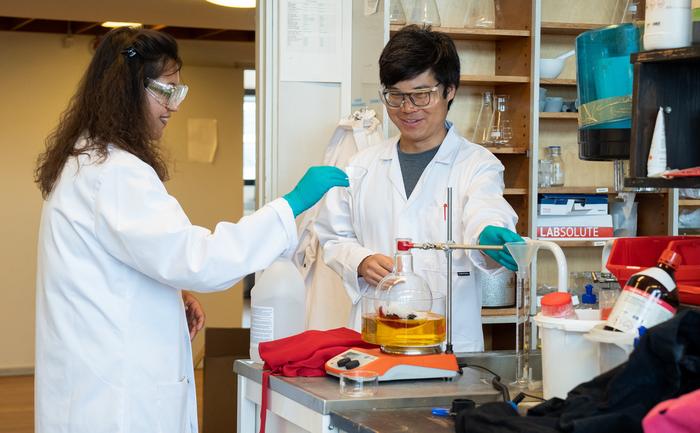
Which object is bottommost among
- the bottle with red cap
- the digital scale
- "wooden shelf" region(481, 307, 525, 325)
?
"wooden shelf" region(481, 307, 525, 325)

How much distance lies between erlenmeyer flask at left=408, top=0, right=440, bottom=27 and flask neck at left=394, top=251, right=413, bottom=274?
1989 millimetres

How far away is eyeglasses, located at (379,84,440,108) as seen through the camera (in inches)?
110

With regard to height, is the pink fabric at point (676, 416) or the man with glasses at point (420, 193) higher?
the man with glasses at point (420, 193)

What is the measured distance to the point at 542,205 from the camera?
436 centimetres

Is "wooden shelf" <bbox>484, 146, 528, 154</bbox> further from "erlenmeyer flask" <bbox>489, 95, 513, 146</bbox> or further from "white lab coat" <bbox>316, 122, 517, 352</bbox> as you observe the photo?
"white lab coat" <bbox>316, 122, 517, 352</bbox>

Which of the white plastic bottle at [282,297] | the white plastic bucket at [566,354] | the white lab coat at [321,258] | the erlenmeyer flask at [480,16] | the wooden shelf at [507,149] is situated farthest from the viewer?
the erlenmeyer flask at [480,16]

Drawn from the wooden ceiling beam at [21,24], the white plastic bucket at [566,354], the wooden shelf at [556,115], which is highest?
the wooden ceiling beam at [21,24]

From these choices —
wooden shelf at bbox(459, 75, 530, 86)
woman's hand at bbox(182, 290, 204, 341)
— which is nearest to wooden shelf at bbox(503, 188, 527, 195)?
wooden shelf at bbox(459, 75, 530, 86)

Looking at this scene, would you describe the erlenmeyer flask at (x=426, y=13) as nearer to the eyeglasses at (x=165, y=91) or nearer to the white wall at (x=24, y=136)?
the eyeglasses at (x=165, y=91)

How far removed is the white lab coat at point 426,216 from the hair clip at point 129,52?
Result: 0.85 meters

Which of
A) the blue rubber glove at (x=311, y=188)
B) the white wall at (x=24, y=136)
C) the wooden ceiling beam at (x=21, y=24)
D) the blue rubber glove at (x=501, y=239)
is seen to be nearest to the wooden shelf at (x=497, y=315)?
the blue rubber glove at (x=501, y=239)

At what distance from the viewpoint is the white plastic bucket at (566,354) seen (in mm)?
1734

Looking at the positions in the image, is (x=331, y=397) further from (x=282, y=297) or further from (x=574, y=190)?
(x=574, y=190)

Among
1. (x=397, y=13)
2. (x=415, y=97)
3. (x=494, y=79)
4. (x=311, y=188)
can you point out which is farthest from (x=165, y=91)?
(x=494, y=79)
